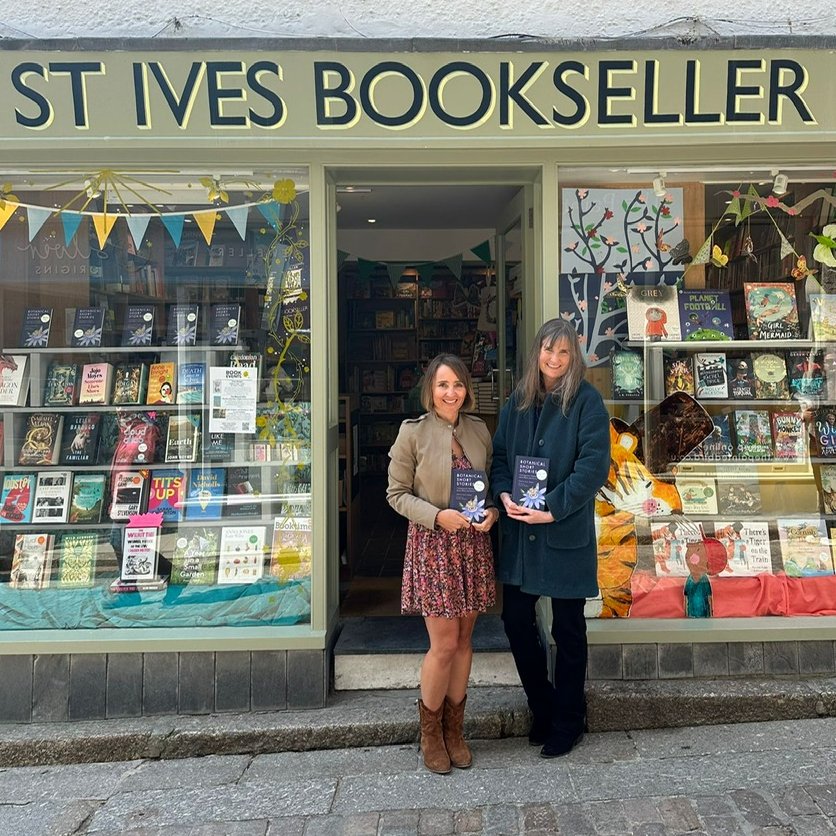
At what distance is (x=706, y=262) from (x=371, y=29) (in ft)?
6.93

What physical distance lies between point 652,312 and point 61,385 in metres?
3.19

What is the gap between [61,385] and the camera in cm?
422

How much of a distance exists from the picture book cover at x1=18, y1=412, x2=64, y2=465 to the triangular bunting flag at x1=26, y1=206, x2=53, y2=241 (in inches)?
37.9

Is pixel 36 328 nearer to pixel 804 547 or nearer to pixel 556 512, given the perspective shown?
pixel 556 512

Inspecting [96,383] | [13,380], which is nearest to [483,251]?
[96,383]

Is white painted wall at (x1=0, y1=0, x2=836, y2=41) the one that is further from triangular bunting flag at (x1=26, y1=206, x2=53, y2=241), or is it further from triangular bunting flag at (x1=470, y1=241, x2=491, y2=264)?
triangular bunting flag at (x1=470, y1=241, x2=491, y2=264)

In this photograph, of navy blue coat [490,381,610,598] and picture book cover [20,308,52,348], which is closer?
navy blue coat [490,381,610,598]

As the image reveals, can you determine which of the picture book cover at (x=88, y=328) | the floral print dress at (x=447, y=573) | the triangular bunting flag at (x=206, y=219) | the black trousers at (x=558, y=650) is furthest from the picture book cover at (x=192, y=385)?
the black trousers at (x=558, y=650)

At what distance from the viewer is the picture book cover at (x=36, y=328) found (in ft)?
13.8

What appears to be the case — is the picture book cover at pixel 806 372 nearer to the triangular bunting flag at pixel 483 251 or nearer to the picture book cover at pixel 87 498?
the triangular bunting flag at pixel 483 251

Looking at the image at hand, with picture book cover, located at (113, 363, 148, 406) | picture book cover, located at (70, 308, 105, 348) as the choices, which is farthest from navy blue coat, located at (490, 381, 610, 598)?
picture book cover, located at (70, 308, 105, 348)

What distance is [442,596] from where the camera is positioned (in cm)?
322

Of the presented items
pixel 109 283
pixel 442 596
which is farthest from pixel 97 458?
pixel 442 596

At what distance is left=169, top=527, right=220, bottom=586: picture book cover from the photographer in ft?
13.7
